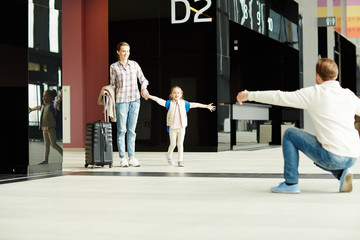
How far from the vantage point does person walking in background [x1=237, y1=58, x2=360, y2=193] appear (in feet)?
16.9

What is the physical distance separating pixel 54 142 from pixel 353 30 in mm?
23429

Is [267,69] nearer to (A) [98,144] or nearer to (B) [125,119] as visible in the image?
(B) [125,119]

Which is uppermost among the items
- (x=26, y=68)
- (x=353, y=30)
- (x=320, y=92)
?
(x=353, y=30)

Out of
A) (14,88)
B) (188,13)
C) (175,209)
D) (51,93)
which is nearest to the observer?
(175,209)

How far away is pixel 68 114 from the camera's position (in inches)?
609

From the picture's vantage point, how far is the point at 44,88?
7.66m

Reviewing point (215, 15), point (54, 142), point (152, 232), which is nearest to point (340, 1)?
point (215, 15)

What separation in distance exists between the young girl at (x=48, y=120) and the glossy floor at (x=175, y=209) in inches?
30.2

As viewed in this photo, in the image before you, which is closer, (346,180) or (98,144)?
(346,180)

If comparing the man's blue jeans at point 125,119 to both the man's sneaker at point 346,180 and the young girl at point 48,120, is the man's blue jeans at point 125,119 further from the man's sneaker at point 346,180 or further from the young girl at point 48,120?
the man's sneaker at point 346,180

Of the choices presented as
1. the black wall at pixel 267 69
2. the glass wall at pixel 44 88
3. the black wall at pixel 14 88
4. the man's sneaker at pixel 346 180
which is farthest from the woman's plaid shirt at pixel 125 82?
the black wall at pixel 267 69

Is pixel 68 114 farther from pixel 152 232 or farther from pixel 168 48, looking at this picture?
pixel 152 232

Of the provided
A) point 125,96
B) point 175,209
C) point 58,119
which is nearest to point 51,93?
point 58,119

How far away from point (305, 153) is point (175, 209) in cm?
155
